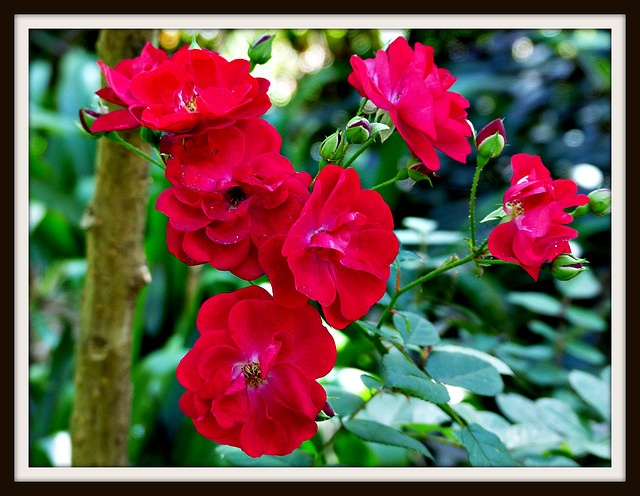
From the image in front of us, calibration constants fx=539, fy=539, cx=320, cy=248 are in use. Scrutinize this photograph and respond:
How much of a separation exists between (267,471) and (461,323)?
Answer: 38 centimetres

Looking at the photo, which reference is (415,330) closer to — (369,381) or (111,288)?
(369,381)

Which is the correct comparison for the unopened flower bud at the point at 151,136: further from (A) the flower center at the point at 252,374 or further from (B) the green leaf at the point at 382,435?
(B) the green leaf at the point at 382,435

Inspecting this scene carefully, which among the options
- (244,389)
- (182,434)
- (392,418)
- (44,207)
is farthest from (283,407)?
(44,207)

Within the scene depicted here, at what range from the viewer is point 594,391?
0.74 meters

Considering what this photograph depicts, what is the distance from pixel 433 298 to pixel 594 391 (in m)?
0.25

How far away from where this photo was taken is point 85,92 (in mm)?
2293

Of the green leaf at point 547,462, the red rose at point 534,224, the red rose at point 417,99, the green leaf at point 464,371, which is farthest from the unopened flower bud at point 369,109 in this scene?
the green leaf at point 547,462

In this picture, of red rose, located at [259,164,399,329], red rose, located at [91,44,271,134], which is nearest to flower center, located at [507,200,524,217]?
red rose, located at [259,164,399,329]

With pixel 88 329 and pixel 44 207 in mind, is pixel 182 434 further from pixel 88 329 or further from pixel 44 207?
pixel 44 207

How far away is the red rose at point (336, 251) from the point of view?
1.18 feet

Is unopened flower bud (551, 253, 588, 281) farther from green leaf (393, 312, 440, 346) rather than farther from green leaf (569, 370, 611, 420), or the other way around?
green leaf (569, 370, 611, 420)

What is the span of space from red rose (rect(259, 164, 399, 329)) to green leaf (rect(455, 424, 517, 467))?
0.19 m

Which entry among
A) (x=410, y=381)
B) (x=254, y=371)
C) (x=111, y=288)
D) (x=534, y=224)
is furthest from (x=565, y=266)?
(x=111, y=288)

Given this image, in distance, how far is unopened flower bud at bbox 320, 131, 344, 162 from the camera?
41cm
